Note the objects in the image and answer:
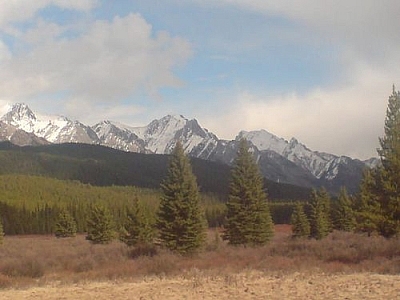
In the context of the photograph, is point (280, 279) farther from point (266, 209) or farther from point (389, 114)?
point (266, 209)

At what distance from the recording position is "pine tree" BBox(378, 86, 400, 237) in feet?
99.3

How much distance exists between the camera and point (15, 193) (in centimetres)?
16188

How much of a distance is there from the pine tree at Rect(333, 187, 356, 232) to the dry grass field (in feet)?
138

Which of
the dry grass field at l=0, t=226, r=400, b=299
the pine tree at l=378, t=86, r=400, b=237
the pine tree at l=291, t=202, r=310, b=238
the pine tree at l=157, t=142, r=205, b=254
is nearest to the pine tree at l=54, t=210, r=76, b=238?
the pine tree at l=291, t=202, r=310, b=238

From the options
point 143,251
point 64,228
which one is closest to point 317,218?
point 143,251

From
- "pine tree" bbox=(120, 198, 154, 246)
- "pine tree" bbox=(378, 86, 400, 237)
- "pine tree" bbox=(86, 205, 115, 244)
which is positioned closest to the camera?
"pine tree" bbox=(378, 86, 400, 237)

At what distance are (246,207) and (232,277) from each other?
832 inches

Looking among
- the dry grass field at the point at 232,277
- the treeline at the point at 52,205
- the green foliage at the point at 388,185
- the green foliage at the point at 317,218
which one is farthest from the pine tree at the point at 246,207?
the treeline at the point at 52,205

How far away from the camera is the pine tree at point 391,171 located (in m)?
30.3

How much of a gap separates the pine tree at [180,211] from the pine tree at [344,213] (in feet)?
138

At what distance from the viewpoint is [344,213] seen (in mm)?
77062

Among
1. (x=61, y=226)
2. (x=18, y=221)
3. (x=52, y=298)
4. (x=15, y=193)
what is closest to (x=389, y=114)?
(x=52, y=298)

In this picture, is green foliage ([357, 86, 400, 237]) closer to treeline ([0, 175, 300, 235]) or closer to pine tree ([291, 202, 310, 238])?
pine tree ([291, 202, 310, 238])

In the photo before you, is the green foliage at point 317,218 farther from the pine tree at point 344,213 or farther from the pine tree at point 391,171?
the pine tree at point 391,171
